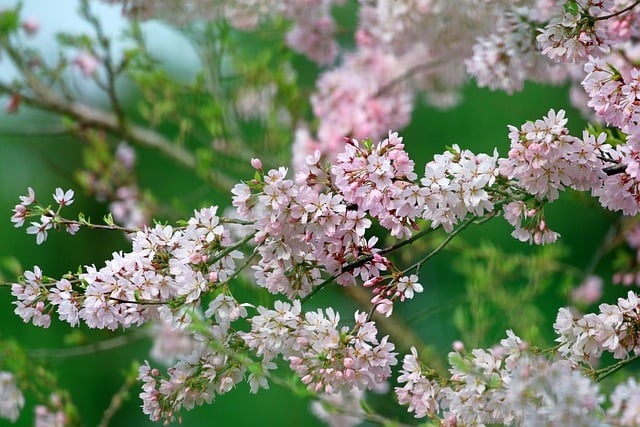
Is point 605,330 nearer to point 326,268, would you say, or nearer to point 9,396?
point 326,268

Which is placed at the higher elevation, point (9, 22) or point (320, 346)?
point (9, 22)

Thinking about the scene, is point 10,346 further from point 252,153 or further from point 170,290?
point 170,290

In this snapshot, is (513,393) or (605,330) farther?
(605,330)

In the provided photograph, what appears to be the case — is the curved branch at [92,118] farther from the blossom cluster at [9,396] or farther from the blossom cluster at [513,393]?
the blossom cluster at [513,393]

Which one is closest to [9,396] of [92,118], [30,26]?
[92,118]

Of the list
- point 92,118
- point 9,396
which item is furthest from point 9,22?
point 9,396

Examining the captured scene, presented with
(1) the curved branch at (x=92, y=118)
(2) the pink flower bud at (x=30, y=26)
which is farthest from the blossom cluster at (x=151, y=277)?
(2) the pink flower bud at (x=30, y=26)

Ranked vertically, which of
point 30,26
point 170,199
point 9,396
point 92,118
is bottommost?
point 9,396

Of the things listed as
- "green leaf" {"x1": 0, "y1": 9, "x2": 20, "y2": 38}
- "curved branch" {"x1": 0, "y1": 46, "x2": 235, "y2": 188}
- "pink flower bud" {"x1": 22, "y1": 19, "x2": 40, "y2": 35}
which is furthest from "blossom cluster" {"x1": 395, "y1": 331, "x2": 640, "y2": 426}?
"pink flower bud" {"x1": 22, "y1": 19, "x2": 40, "y2": 35}

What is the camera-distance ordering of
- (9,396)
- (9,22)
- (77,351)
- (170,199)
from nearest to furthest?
1. (9,396)
2. (77,351)
3. (9,22)
4. (170,199)

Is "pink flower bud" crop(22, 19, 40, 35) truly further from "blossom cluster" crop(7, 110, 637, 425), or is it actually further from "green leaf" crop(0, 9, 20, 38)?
"blossom cluster" crop(7, 110, 637, 425)

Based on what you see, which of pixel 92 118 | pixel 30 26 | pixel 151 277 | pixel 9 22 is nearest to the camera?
pixel 151 277
